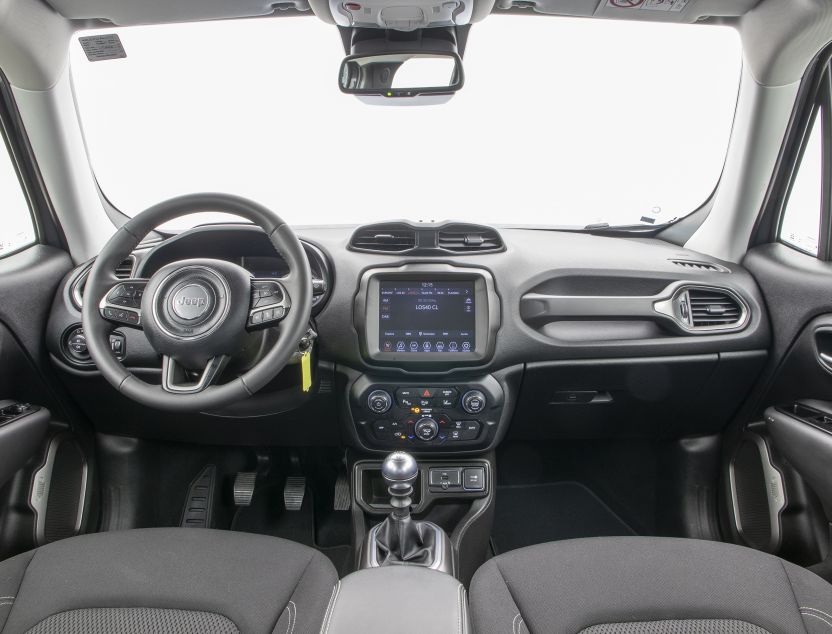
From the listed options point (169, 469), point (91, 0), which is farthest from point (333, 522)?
point (91, 0)

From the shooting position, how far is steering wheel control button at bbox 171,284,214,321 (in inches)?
57.2

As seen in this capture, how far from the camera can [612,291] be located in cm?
200

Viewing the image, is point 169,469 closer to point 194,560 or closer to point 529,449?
point 194,560

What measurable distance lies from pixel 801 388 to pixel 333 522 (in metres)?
1.90

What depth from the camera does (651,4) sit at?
1990 millimetres

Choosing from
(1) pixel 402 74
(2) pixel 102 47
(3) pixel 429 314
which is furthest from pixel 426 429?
(2) pixel 102 47

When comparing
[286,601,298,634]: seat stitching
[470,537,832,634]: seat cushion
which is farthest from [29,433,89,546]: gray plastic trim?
Answer: [470,537,832,634]: seat cushion

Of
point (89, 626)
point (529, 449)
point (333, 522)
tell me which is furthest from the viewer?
point (529, 449)

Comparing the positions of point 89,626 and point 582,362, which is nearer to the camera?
point 89,626

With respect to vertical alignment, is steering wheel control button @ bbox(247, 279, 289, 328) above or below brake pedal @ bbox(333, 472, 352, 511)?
above

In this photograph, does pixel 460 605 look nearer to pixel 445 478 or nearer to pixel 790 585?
pixel 790 585

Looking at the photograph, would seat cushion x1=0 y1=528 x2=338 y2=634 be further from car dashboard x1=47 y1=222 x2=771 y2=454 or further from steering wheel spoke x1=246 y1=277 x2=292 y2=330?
steering wheel spoke x1=246 y1=277 x2=292 y2=330

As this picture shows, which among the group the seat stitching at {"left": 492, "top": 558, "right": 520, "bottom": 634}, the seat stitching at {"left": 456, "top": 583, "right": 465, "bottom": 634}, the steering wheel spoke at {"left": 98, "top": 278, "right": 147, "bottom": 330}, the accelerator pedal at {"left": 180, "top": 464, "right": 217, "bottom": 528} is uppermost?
the steering wheel spoke at {"left": 98, "top": 278, "right": 147, "bottom": 330}

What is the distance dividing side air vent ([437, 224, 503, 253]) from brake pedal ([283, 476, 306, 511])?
1240 millimetres
